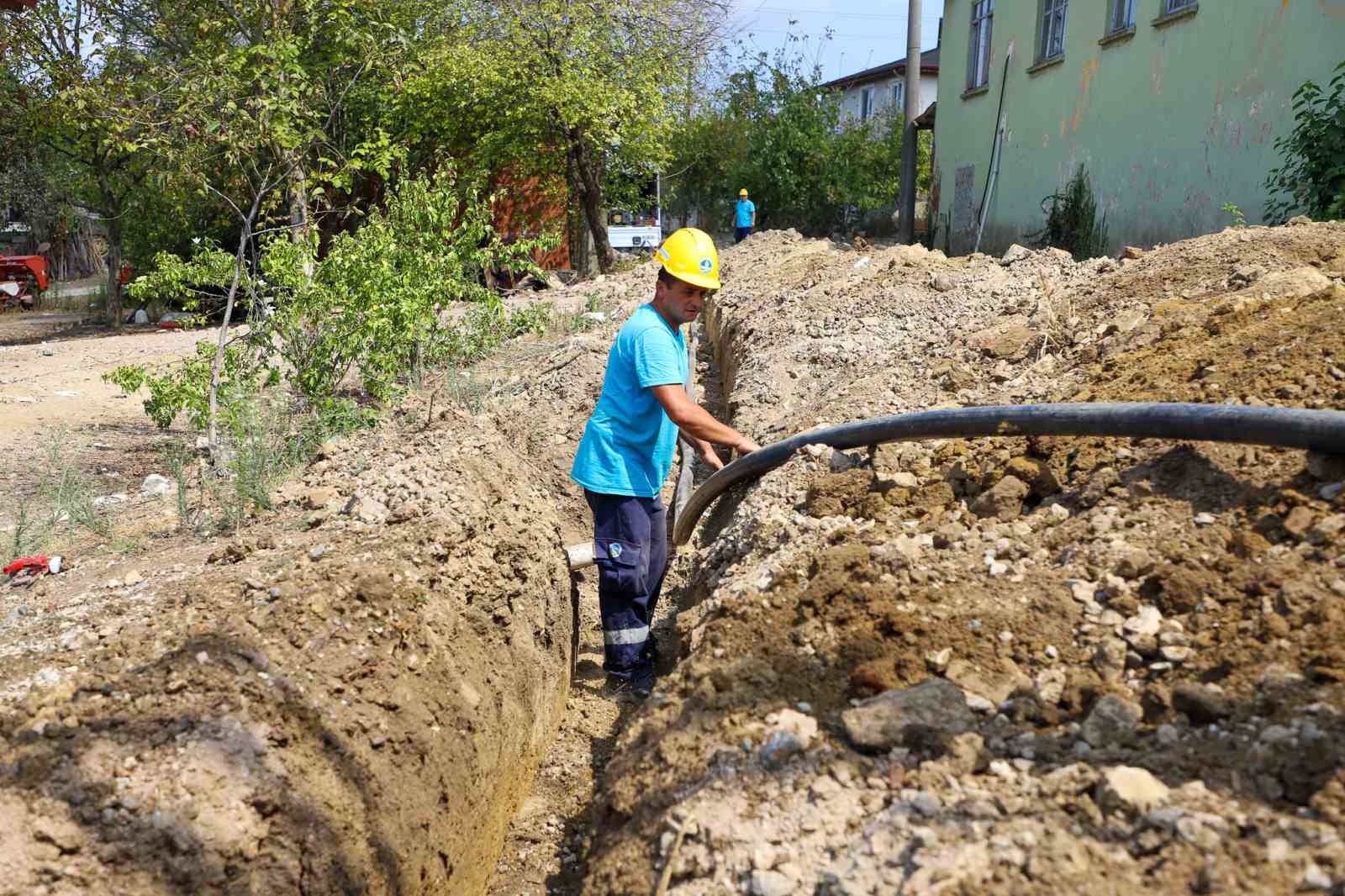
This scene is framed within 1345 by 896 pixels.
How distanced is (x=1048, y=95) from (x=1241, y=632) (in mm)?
14892

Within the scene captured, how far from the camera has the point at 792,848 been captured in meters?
2.41

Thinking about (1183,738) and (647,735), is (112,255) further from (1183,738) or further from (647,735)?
(1183,738)

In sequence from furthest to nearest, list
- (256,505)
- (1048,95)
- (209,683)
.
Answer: (1048,95), (256,505), (209,683)

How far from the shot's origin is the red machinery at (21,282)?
74.0ft

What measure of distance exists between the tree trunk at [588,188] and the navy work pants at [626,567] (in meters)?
14.6

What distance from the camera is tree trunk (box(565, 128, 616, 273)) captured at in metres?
18.8

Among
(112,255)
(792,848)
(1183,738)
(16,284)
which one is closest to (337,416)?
(792,848)

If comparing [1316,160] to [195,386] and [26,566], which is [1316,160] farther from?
[26,566]

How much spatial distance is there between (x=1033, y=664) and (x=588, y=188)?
1757cm

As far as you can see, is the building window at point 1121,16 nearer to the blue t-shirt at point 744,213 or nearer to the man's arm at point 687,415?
the blue t-shirt at point 744,213

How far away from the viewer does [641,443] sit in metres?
4.65

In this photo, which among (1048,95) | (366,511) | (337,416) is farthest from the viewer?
(1048,95)

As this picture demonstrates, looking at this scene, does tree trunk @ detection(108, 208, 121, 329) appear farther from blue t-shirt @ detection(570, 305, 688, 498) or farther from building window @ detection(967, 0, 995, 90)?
blue t-shirt @ detection(570, 305, 688, 498)

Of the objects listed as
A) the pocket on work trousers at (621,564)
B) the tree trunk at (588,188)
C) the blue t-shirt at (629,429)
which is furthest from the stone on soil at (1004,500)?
the tree trunk at (588,188)
